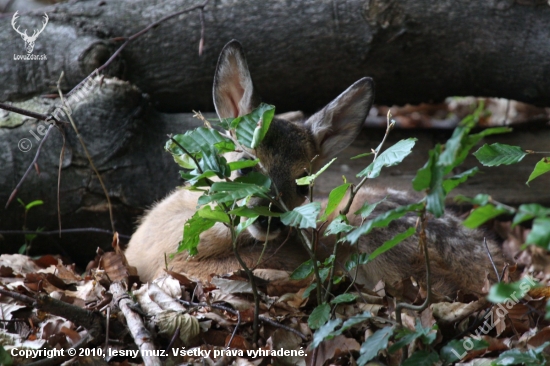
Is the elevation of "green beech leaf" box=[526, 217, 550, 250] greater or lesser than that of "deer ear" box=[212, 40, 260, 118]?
greater

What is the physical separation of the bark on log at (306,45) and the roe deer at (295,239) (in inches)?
51.6

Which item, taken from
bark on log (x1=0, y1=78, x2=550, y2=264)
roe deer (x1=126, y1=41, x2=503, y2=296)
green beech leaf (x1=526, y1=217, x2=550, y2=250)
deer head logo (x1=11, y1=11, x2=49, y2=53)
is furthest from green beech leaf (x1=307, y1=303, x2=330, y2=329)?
deer head logo (x1=11, y1=11, x2=49, y2=53)

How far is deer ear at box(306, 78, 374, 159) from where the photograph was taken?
508 centimetres

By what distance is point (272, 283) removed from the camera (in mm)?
4309

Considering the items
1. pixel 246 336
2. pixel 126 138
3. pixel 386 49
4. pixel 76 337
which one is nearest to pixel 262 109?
pixel 246 336

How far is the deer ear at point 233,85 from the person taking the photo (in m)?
4.80

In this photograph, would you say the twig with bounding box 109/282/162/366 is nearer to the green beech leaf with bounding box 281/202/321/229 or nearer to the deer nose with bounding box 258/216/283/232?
the green beech leaf with bounding box 281/202/321/229

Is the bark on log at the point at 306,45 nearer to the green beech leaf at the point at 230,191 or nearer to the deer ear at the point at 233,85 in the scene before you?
the deer ear at the point at 233,85

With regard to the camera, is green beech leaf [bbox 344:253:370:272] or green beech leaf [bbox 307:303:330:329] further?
green beech leaf [bbox 344:253:370:272]

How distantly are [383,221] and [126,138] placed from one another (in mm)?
4026

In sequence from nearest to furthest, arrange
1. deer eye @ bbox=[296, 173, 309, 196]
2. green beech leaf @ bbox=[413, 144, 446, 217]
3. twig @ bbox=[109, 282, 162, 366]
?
green beech leaf @ bbox=[413, 144, 446, 217] < twig @ bbox=[109, 282, 162, 366] < deer eye @ bbox=[296, 173, 309, 196]

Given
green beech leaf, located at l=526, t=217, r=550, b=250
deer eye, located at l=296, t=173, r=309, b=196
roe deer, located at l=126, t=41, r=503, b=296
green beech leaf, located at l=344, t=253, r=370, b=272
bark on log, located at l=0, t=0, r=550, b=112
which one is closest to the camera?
green beech leaf, located at l=526, t=217, r=550, b=250

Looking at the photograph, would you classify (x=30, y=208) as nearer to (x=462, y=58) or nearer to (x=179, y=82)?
(x=179, y=82)

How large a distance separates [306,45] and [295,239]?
2.21 metres
